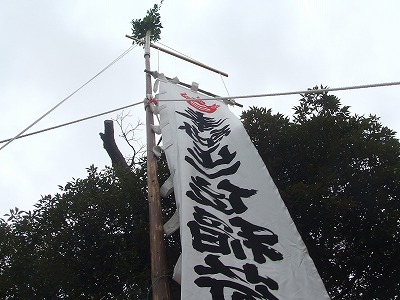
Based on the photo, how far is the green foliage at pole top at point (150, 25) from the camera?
783 centimetres

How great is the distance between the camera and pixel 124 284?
21.0 feet

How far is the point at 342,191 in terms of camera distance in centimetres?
707

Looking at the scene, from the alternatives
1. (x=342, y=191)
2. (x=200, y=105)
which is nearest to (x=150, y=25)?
(x=200, y=105)

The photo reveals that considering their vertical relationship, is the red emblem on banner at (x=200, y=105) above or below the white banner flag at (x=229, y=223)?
above

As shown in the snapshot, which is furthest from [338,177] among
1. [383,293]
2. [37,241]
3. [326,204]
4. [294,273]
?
[37,241]

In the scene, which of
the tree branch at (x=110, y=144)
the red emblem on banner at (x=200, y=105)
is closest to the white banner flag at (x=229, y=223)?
the red emblem on banner at (x=200, y=105)

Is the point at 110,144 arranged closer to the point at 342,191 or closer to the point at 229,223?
the point at 342,191

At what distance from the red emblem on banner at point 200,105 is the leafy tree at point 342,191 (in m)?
1.47

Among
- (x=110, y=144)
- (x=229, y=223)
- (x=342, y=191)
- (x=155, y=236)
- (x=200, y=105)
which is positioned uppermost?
(x=110, y=144)

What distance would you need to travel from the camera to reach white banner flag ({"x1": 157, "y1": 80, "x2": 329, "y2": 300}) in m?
3.68

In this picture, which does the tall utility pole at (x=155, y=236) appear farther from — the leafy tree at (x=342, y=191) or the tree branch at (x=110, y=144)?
the tree branch at (x=110, y=144)

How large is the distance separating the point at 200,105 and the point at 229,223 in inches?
93.4

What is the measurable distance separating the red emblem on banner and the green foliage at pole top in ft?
6.61

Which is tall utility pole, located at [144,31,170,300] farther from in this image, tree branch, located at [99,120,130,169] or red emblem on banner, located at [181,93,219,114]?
tree branch, located at [99,120,130,169]
